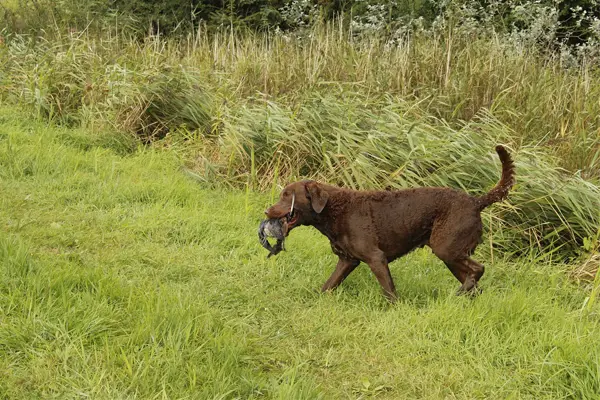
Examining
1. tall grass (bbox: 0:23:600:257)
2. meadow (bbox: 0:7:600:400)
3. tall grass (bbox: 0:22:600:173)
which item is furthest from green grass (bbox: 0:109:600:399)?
tall grass (bbox: 0:22:600:173)

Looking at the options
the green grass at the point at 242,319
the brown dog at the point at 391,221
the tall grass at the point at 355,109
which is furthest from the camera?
the tall grass at the point at 355,109

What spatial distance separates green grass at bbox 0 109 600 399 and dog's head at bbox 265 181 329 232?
524 millimetres

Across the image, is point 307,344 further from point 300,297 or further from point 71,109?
point 71,109

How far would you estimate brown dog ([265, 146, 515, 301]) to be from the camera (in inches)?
146

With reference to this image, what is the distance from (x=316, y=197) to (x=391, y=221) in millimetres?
525

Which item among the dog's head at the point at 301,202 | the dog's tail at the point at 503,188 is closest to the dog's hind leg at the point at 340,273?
the dog's head at the point at 301,202

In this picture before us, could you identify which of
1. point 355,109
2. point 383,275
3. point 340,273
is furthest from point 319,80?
point 383,275

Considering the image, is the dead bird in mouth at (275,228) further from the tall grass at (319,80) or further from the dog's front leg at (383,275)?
the tall grass at (319,80)

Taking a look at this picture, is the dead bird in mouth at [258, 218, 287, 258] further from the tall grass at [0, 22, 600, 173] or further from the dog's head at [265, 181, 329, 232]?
the tall grass at [0, 22, 600, 173]

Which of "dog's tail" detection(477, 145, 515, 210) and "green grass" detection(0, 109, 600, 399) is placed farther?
"dog's tail" detection(477, 145, 515, 210)

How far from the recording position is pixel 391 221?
381 cm

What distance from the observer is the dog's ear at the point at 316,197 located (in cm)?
377

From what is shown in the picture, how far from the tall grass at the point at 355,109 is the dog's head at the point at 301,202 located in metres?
1.27

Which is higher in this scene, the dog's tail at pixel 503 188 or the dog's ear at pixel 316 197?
the dog's tail at pixel 503 188
